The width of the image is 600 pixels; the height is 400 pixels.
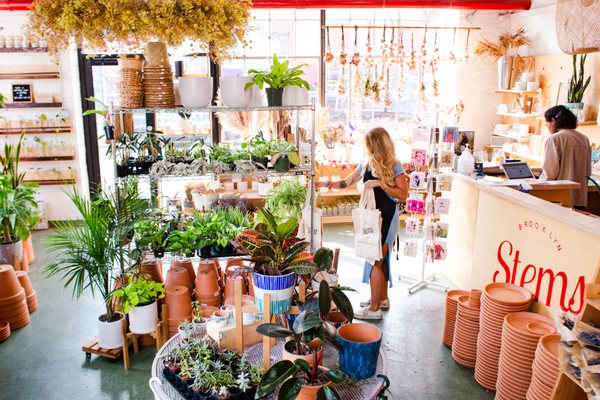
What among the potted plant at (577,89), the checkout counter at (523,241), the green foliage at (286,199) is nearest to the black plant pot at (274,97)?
the green foliage at (286,199)

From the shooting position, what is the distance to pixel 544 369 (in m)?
2.72

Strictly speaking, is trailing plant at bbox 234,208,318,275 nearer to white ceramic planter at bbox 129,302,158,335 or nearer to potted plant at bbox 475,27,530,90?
white ceramic planter at bbox 129,302,158,335

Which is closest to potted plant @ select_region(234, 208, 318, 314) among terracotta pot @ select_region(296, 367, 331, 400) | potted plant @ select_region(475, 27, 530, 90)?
terracotta pot @ select_region(296, 367, 331, 400)

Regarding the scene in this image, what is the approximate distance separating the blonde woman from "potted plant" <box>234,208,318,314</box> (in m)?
1.76

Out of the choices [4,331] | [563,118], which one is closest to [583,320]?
[563,118]

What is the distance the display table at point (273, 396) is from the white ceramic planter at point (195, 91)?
164 cm

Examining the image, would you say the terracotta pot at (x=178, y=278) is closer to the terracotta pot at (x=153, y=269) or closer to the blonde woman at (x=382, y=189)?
the terracotta pot at (x=153, y=269)

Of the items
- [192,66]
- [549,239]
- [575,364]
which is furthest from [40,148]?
[575,364]

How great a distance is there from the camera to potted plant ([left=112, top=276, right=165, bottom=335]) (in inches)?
139

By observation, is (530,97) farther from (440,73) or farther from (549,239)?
(549,239)

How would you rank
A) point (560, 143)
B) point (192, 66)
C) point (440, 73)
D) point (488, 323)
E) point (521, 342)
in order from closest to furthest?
point (521, 342) → point (488, 323) → point (560, 143) → point (192, 66) → point (440, 73)

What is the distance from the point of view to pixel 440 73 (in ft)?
27.4

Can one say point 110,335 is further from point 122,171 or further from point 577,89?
point 577,89

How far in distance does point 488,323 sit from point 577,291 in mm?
577
